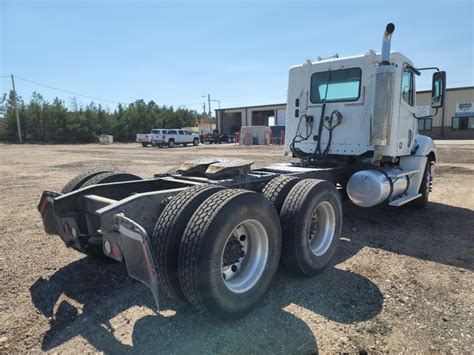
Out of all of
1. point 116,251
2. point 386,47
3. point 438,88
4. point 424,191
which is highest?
point 386,47

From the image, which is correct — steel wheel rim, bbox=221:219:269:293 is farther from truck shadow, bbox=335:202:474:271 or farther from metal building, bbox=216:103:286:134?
metal building, bbox=216:103:286:134

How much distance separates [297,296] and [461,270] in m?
2.16

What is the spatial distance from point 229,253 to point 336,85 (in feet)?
13.9

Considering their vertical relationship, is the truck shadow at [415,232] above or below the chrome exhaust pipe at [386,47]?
below

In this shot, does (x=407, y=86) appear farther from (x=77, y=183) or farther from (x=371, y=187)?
(x=77, y=183)

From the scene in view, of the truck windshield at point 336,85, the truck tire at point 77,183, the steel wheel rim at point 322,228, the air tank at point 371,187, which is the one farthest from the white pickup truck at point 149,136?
the steel wheel rim at point 322,228

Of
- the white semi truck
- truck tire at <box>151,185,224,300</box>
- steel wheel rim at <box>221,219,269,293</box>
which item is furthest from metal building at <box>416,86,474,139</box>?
truck tire at <box>151,185,224,300</box>

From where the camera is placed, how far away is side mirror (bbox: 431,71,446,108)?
6414 millimetres

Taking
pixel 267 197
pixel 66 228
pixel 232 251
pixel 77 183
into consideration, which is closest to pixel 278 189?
pixel 267 197

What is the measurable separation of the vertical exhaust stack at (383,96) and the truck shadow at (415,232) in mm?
1439

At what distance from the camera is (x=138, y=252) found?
8.67 feet

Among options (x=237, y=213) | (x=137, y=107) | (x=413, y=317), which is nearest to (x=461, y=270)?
(x=413, y=317)

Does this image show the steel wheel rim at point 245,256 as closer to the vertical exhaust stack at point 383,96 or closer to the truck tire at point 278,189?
the truck tire at point 278,189

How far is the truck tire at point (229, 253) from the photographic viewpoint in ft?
8.91
